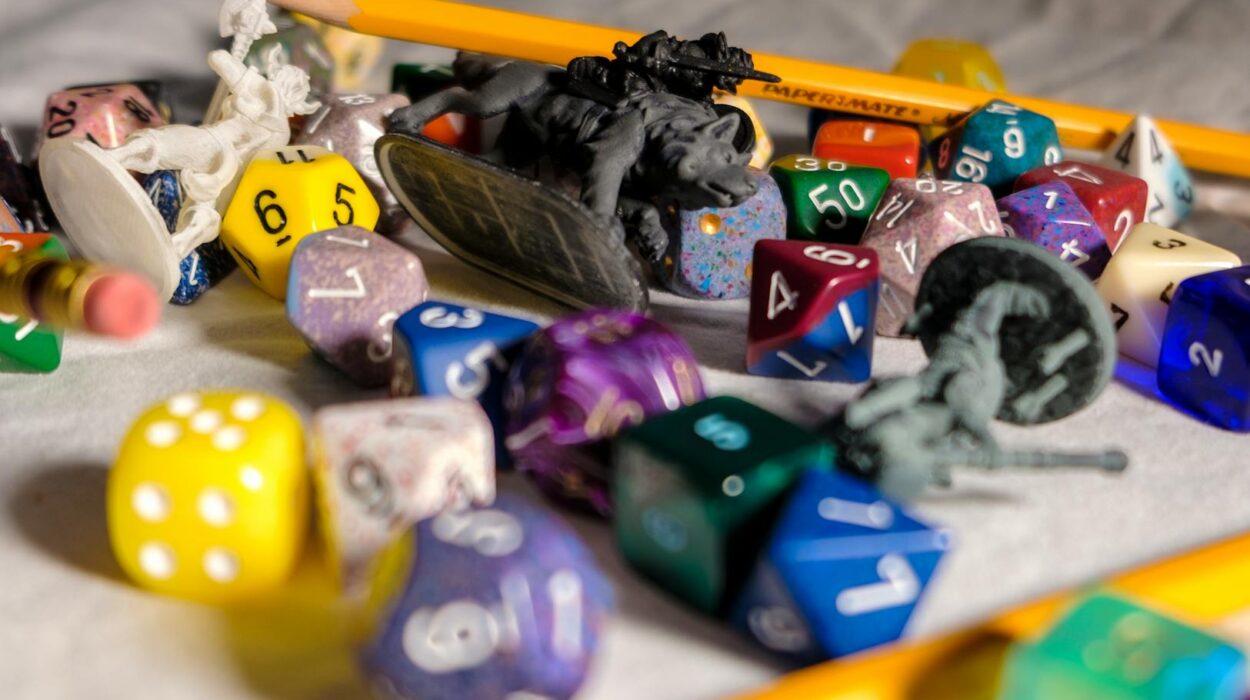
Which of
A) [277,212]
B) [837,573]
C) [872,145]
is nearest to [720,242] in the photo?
[872,145]

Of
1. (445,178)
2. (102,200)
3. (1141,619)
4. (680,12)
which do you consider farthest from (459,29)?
(1141,619)

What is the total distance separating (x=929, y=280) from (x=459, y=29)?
0.60 metres

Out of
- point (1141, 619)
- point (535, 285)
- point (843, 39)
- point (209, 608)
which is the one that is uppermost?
point (843, 39)

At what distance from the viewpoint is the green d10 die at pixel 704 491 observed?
0.72 metres

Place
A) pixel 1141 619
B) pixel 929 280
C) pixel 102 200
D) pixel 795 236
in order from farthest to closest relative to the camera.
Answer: pixel 795 236, pixel 102 200, pixel 929 280, pixel 1141 619

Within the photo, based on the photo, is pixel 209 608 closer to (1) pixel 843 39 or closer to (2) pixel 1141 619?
(2) pixel 1141 619

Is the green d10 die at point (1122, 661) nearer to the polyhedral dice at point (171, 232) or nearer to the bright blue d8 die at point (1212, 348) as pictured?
the bright blue d8 die at point (1212, 348)

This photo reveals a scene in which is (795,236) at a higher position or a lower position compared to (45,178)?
higher

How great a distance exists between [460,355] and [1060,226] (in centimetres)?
54

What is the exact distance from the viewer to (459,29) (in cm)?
131

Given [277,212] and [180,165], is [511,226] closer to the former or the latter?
[277,212]

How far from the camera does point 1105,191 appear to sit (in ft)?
3.84

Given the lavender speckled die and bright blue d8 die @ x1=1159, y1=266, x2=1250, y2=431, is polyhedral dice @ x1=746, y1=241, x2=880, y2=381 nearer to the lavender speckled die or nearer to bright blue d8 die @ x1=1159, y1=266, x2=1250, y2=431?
bright blue d8 die @ x1=1159, y1=266, x2=1250, y2=431

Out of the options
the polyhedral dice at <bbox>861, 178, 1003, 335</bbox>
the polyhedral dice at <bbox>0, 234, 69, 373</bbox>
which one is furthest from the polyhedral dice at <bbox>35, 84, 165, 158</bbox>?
the polyhedral dice at <bbox>861, 178, 1003, 335</bbox>
